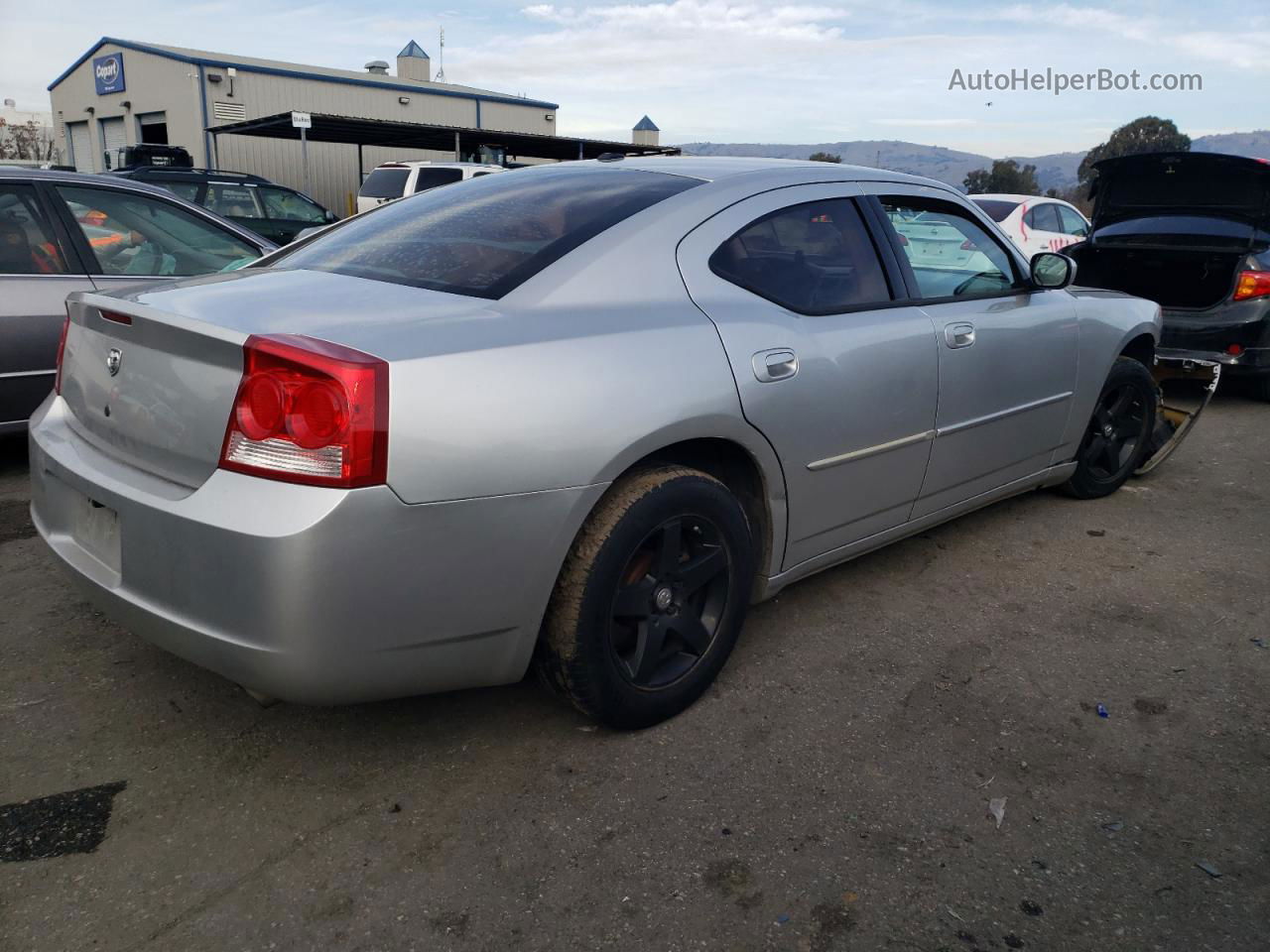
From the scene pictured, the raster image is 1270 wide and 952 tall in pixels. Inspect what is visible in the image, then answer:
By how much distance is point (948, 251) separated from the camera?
11.9 feet

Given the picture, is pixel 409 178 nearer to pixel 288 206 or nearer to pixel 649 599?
pixel 288 206

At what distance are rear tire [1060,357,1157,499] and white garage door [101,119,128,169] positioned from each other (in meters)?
31.6

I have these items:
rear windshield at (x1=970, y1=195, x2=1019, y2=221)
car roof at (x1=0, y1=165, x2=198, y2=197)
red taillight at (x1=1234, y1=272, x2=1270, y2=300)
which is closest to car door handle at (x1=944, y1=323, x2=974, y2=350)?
car roof at (x1=0, y1=165, x2=198, y2=197)

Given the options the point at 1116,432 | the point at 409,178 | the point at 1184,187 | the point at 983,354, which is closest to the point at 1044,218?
the point at 1184,187

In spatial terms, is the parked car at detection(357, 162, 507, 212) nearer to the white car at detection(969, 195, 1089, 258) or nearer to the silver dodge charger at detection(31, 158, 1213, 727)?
the white car at detection(969, 195, 1089, 258)

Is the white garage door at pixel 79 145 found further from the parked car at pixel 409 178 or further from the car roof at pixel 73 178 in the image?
the car roof at pixel 73 178

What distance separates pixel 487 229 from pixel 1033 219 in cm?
1006

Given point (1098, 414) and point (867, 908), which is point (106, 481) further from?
Result: point (1098, 414)

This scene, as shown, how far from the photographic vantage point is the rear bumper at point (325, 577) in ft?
6.51

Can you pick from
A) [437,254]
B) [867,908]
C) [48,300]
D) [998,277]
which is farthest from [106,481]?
[998,277]

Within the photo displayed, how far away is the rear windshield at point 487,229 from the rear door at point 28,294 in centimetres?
216

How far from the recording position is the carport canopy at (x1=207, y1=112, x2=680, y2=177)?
20562 mm

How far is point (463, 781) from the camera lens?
2445 mm

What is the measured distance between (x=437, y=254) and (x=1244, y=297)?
6458 mm
